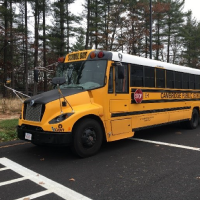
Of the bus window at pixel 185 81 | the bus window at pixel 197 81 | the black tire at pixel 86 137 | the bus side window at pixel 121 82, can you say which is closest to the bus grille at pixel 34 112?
the black tire at pixel 86 137

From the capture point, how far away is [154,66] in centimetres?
744

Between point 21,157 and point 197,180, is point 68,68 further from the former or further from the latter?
point 197,180

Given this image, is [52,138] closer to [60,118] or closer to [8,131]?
[60,118]

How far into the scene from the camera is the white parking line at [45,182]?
347 centimetres

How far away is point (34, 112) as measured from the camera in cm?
519

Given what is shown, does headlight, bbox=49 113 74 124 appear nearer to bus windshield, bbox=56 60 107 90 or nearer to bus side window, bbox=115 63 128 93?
bus windshield, bbox=56 60 107 90

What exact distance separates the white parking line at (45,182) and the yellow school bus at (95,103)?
677mm

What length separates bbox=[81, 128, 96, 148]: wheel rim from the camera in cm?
525

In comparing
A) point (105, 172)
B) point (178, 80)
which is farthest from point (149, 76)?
point (105, 172)

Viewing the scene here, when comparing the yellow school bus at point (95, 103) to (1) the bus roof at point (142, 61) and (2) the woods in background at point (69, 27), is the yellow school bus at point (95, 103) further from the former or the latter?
(2) the woods in background at point (69, 27)

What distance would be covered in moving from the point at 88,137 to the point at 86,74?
1661 mm

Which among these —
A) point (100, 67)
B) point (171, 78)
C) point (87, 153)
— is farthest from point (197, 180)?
point (171, 78)

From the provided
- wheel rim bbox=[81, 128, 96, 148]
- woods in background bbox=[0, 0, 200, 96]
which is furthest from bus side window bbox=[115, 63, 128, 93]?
woods in background bbox=[0, 0, 200, 96]

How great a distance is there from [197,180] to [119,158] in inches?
72.4
